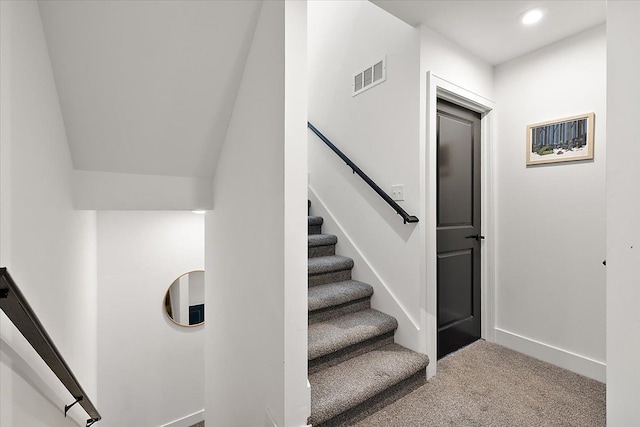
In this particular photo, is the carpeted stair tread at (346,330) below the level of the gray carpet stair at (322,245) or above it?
below

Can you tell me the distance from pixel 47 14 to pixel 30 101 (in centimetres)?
46

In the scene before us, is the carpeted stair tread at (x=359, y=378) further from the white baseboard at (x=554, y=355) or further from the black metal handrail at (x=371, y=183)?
the white baseboard at (x=554, y=355)

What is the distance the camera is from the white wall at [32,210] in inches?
38.7

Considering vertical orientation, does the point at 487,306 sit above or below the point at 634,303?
below

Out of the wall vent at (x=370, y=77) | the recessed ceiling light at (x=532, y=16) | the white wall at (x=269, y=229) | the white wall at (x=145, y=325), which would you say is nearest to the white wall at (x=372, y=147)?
the wall vent at (x=370, y=77)

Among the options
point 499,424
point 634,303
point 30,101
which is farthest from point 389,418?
point 30,101

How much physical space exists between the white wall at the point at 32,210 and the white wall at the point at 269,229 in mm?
921

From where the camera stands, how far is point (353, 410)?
5.50 feet

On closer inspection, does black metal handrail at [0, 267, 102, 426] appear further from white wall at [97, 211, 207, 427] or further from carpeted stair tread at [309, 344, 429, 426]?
white wall at [97, 211, 207, 427]

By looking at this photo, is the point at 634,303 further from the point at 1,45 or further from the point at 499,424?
the point at 1,45

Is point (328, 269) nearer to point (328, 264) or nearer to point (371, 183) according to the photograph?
point (328, 264)

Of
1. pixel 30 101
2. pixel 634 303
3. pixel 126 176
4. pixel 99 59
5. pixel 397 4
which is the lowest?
pixel 634 303

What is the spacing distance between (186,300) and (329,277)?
2702 millimetres

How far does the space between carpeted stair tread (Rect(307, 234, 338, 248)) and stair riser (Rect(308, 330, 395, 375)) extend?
0.98 m
